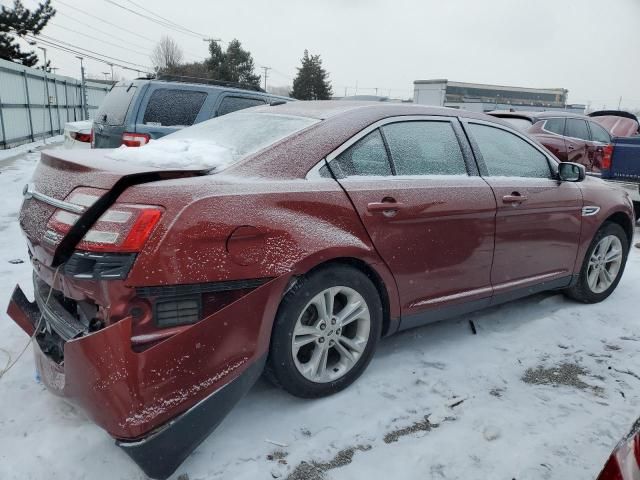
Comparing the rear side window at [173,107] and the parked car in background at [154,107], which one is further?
the rear side window at [173,107]

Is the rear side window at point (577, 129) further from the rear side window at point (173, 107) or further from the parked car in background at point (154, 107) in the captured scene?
the rear side window at point (173, 107)

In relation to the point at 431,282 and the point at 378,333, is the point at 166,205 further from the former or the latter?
the point at 431,282

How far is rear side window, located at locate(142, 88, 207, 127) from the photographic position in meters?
6.47

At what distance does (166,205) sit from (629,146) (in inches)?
295

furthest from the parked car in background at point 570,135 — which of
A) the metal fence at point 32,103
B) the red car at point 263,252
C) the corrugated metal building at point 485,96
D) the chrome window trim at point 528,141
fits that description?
the corrugated metal building at point 485,96

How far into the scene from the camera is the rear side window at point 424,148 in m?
3.02

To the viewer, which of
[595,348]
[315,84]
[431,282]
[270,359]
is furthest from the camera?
[315,84]

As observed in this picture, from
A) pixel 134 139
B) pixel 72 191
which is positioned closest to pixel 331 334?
pixel 72 191

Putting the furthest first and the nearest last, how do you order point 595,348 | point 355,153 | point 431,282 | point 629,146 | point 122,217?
point 629,146, point 595,348, point 431,282, point 355,153, point 122,217

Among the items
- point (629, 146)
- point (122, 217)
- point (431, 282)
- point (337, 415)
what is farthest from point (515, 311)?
point (629, 146)

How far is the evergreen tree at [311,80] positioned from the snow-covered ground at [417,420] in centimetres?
4582

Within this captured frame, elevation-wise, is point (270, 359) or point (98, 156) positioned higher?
point (98, 156)

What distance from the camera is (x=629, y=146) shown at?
7.42m

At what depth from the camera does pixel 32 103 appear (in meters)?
16.7
